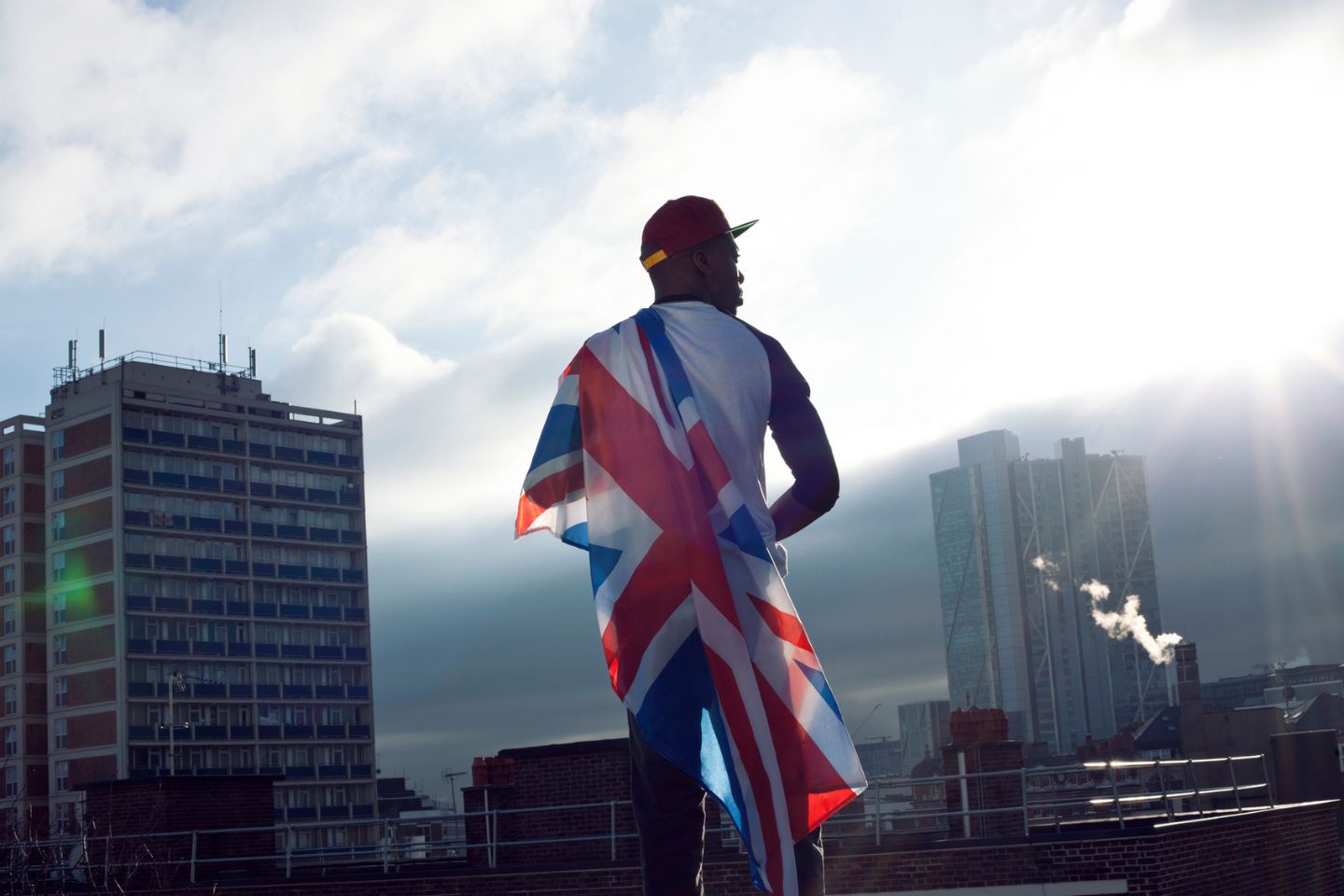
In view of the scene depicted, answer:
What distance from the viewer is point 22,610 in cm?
8938

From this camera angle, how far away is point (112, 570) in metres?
88.7

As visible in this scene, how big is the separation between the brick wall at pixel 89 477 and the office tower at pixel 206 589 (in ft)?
0.37

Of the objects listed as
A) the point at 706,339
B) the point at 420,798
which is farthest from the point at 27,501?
the point at 706,339

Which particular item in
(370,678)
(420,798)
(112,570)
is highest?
(112,570)

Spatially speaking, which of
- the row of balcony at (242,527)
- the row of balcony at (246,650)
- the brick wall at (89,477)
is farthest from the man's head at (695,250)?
the brick wall at (89,477)

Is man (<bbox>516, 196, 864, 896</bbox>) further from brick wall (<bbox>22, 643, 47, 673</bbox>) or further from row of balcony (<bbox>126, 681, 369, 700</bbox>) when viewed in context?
brick wall (<bbox>22, 643, 47, 673</bbox>)

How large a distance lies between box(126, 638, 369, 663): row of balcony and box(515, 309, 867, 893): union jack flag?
90.7 meters

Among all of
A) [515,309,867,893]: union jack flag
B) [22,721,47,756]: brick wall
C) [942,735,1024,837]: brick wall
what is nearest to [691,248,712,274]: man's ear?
[515,309,867,893]: union jack flag

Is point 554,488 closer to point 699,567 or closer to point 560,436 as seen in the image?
point 560,436

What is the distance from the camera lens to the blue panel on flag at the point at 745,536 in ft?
10.6

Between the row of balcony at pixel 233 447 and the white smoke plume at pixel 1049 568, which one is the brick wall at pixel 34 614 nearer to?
the row of balcony at pixel 233 447

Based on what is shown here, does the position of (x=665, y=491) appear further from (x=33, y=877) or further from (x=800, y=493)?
(x=33, y=877)

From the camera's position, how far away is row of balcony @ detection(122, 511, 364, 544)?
91.1 metres

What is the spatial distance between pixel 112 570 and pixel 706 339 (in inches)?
3617
